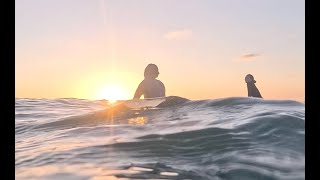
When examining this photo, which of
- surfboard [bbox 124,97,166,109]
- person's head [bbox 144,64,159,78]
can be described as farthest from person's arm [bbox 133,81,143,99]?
surfboard [bbox 124,97,166,109]

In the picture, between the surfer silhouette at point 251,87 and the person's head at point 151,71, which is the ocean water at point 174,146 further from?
the surfer silhouette at point 251,87

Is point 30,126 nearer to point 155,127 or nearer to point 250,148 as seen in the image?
point 155,127

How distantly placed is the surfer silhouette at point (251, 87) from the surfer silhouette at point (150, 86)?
125 inches

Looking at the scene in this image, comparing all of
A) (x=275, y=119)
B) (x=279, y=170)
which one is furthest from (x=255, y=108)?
(x=279, y=170)

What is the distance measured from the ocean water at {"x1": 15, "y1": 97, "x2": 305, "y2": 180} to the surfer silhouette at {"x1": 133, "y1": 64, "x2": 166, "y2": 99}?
3.62m

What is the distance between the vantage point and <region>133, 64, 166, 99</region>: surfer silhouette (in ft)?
36.6

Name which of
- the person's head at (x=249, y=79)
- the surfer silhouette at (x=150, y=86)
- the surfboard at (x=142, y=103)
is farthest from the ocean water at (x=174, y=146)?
the person's head at (x=249, y=79)

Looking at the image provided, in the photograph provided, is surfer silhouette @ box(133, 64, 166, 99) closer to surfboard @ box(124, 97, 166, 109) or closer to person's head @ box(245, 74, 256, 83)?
surfboard @ box(124, 97, 166, 109)

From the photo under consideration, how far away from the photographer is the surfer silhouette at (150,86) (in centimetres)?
1116

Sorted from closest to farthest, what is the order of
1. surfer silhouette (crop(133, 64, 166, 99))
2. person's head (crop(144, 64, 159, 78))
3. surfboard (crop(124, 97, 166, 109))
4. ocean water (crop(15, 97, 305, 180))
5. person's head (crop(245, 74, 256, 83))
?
ocean water (crop(15, 97, 305, 180)) < surfboard (crop(124, 97, 166, 109)) < surfer silhouette (crop(133, 64, 166, 99)) < person's head (crop(144, 64, 159, 78)) < person's head (crop(245, 74, 256, 83))

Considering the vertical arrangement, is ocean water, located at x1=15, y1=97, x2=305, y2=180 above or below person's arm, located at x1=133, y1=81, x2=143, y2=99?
below

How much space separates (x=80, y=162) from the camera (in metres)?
4.41
